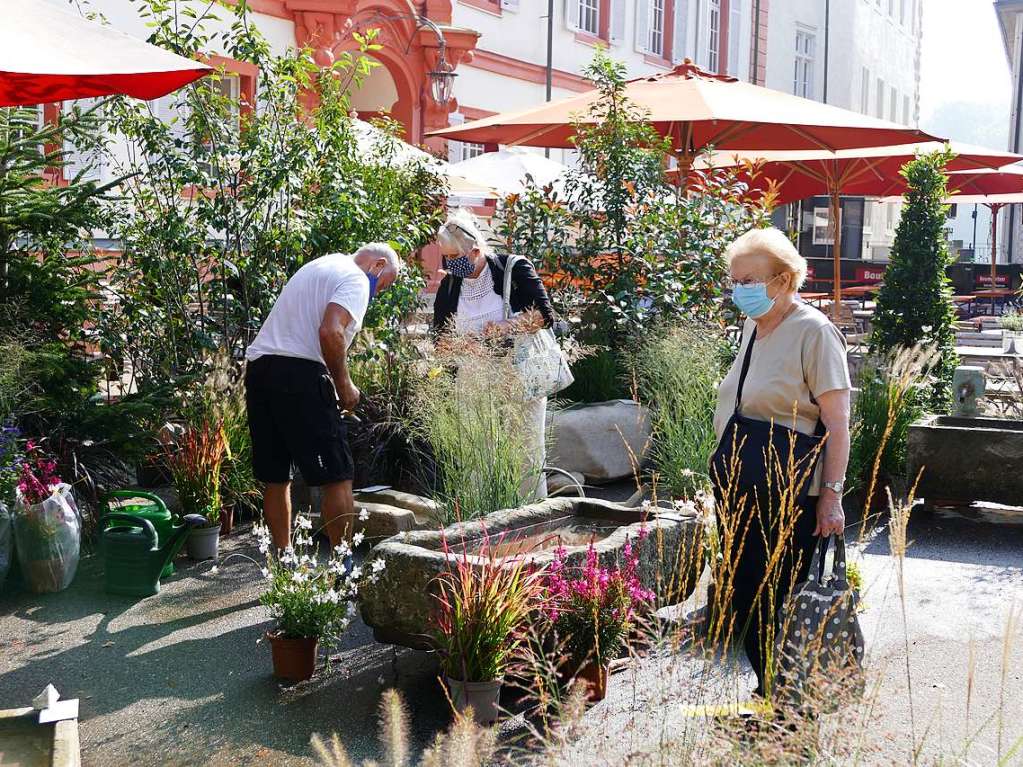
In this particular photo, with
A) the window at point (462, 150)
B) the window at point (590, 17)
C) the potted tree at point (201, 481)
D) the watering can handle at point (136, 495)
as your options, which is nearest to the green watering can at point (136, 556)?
the watering can handle at point (136, 495)

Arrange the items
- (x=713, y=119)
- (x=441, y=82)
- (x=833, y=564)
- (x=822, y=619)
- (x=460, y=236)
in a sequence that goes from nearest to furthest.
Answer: (x=822, y=619) → (x=833, y=564) → (x=460, y=236) → (x=713, y=119) → (x=441, y=82)

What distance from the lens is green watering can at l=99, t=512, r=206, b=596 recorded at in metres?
6.05

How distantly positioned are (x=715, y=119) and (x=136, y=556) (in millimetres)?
5452

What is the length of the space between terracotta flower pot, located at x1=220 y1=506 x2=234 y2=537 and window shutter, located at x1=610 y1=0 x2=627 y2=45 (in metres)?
20.2

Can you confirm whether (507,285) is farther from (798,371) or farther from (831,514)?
(831,514)

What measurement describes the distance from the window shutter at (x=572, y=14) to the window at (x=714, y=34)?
7.28 m

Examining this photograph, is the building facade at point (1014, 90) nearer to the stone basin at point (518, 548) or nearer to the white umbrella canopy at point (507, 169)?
the white umbrella canopy at point (507, 169)

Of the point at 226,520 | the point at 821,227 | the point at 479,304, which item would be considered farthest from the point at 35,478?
the point at 821,227

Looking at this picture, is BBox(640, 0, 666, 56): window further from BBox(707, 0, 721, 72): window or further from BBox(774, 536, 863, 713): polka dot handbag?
BBox(774, 536, 863, 713): polka dot handbag

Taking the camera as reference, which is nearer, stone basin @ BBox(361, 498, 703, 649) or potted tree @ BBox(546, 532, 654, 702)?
potted tree @ BBox(546, 532, 654, 702)

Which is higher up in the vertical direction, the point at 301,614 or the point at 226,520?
the point at 301,614

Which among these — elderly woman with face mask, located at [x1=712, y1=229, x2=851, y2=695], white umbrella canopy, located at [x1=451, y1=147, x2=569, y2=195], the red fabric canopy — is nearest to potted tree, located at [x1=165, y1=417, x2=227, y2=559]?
elderly woman with face mask, located at [x1=712, y1=229, x2=851, y2=695]

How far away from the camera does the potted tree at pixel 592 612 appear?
178 inches

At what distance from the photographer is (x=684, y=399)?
7.48 metres
